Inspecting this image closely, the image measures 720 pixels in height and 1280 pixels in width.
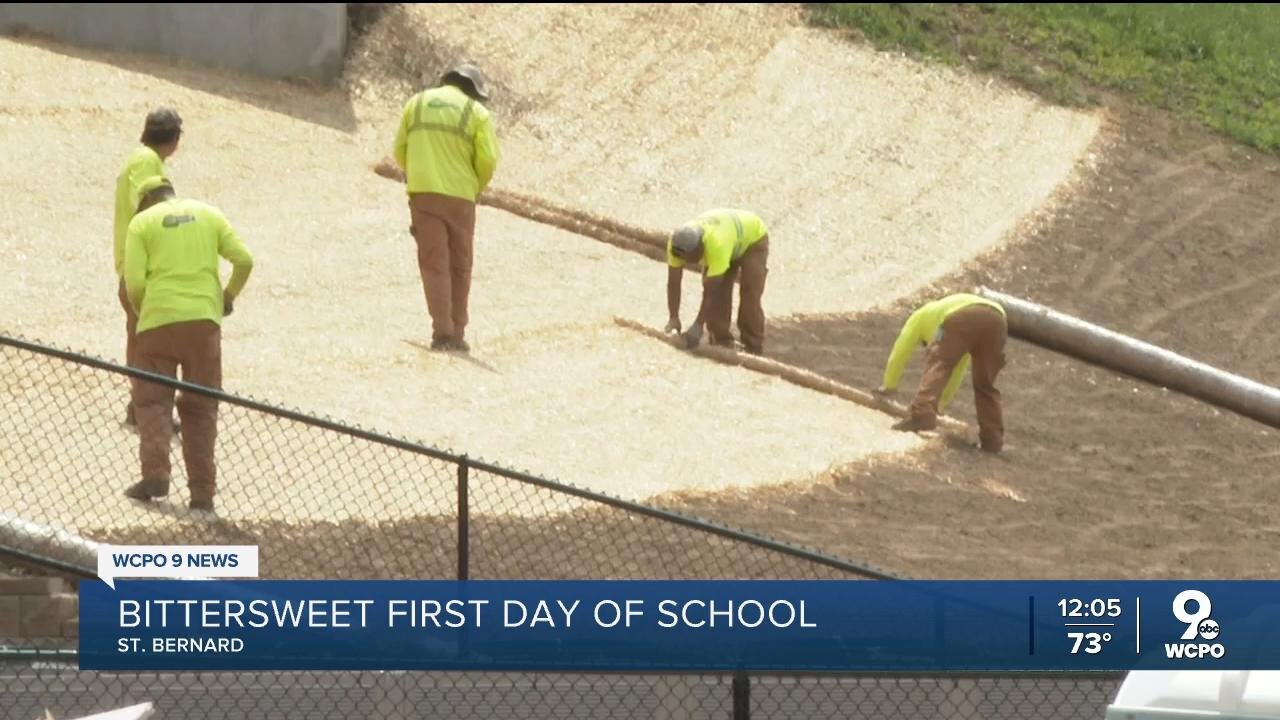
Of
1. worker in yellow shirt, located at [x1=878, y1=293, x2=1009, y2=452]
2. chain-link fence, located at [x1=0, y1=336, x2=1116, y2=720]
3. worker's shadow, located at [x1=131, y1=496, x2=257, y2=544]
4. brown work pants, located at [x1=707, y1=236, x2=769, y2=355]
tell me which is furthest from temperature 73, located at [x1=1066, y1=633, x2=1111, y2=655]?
brown work pants, located at [x1=707, y1=236, x2=769, y2=355]

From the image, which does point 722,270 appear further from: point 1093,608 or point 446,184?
point 1093,608

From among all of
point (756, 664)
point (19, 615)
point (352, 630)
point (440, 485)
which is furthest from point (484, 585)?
Result: point (440, 485)

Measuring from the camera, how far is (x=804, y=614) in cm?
1067

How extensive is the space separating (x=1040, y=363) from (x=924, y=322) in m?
3.00

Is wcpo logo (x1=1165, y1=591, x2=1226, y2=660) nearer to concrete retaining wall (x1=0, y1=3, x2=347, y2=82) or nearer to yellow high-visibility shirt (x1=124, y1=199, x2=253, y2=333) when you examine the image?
yellow high-visibility shirt (x1=124, y1=199, x2=253, y2=333)

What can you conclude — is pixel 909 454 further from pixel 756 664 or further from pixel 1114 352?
pixel 756 664

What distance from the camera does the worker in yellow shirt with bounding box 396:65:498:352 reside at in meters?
17.8

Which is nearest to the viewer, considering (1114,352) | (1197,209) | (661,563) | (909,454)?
(661,563)

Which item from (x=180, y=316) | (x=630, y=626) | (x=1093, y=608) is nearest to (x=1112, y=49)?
(x=180, y=316)

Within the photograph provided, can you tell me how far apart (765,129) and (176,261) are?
12.4m

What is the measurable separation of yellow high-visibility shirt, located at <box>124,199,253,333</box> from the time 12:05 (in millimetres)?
5367

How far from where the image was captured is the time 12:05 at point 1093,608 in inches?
421

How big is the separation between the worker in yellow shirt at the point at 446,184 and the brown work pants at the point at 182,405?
3758 millimetres

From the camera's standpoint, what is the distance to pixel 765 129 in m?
25.6
